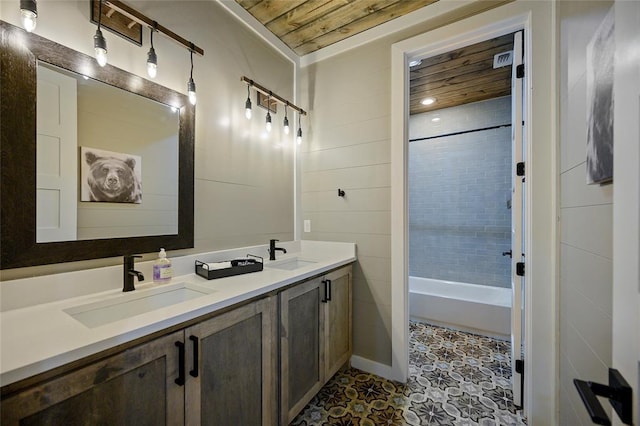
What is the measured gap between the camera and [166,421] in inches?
36.3

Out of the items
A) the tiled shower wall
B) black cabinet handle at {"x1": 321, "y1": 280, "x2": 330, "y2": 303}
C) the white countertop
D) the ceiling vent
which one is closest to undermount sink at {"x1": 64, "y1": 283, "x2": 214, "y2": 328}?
the white countertop

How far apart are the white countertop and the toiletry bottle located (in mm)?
35

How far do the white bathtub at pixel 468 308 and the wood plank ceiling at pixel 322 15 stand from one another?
274 cm

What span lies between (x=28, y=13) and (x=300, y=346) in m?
1.89

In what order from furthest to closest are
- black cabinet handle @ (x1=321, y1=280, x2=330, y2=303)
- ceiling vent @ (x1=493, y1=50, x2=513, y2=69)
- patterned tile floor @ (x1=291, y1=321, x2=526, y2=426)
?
ceiling vent @ (x1=493, y1=50, x2=513, y2=69)
black cabinet handle @ (x1=321, y1=280, x2=330, y2=303)
patterned tile floor @ (x1=291, y1=321, x2=526, y2=426)

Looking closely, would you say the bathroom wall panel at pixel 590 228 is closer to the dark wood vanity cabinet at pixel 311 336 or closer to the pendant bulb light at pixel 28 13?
the dark wood vanity cabinet at pixel 311 336

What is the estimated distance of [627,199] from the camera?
502 millimetres

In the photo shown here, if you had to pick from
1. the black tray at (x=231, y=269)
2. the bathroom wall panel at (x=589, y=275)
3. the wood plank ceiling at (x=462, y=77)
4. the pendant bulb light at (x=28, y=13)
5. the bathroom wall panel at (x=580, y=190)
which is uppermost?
the wood plank ceiling at (x=462, y=77)

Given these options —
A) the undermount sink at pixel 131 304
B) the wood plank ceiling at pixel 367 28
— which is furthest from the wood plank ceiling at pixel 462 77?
the undermount sink at pixel 131 304

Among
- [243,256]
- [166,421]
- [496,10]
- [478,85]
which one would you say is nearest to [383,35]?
[496,10]

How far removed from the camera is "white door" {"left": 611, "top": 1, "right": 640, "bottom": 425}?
1.53 ft

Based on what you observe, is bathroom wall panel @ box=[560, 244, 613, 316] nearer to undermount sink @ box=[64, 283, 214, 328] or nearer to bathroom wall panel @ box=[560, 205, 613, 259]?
bathroom wall panel @ box=[560, 205, 613, 259]

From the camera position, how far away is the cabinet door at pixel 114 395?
2.17 feet

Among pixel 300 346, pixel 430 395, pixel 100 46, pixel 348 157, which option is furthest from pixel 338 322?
pixel 100 46
